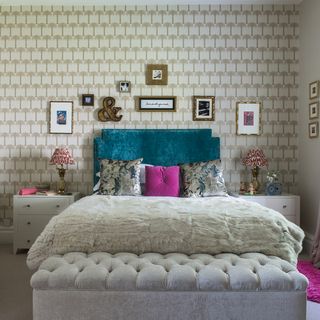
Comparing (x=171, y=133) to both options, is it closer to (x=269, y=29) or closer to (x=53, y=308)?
(x=269, y=29)

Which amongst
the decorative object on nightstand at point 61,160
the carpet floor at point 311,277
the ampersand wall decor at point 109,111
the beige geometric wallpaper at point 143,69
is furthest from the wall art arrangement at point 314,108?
the decorative object on nightstand at point 61,160

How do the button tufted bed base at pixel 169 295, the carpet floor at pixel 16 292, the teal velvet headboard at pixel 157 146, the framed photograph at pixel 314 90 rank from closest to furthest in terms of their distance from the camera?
the button tufted bed base at pixel 169 295
the carpet floor at pixel 16 292
the framed photograph at pixel 314 90
the teal velvet headboard at pixel 157 146

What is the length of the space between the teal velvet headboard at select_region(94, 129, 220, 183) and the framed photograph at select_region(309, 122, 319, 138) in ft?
3.45

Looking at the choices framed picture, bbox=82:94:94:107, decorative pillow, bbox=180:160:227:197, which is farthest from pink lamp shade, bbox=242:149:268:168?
framed picture, bbox=82:94:94:107

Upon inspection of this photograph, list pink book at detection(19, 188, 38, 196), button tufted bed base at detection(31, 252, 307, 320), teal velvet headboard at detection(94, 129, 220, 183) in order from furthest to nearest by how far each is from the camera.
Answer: teal velvet headboard at detection(94, 129, 220, 183) → pink book at detection(19, 188, 38, 196) → button tufted bed base at detection(31, 252, 307, 320)

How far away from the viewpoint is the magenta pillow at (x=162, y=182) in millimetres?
3914

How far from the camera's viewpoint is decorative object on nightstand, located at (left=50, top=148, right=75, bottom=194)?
4.32 meters

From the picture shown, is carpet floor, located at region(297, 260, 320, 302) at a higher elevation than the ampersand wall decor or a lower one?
lower

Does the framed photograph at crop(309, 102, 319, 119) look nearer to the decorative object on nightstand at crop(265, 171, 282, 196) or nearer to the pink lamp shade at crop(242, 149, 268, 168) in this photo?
the pink lamp shade at crop(242, 149, 268, 168)

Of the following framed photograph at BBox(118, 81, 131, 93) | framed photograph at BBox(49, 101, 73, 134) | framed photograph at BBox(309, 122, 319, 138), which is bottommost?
framed photograph at BBox(309, 122, 319, 138)

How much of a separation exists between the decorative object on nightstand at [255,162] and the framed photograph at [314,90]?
2.74 ft

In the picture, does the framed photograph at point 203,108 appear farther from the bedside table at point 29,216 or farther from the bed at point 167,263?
the bedside table at point 29,216

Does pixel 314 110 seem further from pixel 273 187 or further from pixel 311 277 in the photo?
pixel 311 277

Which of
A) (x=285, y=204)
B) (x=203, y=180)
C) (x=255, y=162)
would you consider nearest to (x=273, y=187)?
(x=285, y=204)
